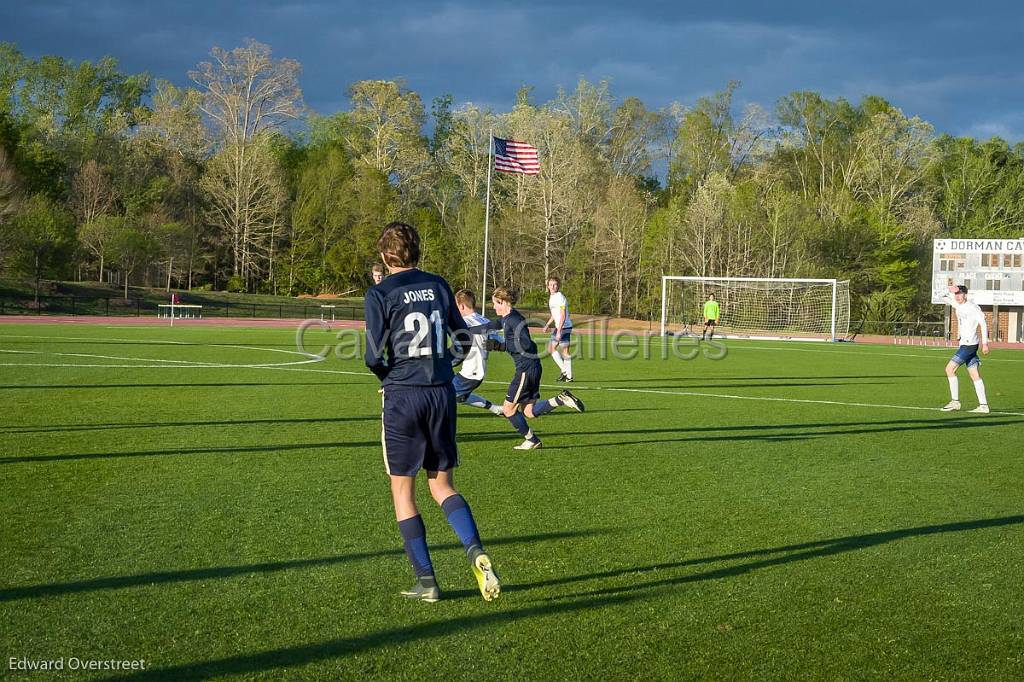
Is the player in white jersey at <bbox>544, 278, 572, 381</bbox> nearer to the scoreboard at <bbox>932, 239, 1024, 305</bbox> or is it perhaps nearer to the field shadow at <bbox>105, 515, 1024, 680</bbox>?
the field shadow at <bbox>105, 515, 1024, 680</bbox>

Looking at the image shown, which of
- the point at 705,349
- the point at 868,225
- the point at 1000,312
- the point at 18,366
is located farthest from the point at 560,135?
the point at 18,366

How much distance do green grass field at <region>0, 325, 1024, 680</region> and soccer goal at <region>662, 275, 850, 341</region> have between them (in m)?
35.1

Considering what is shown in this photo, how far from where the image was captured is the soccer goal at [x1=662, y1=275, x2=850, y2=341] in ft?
157

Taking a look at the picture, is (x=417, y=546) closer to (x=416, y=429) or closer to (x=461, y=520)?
(x=461, y=520)

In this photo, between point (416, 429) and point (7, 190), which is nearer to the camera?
point (416, 429)

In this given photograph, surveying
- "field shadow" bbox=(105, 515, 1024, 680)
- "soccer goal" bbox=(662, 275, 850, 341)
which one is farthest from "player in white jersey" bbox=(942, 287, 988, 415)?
"soccer goal" bbox=(662, 275, 850, 341)

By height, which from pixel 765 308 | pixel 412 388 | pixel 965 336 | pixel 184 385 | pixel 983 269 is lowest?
pixel 184 385

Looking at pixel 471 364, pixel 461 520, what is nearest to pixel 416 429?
pixel 461 520

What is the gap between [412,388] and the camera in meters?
5.23

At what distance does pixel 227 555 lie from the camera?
581 cm

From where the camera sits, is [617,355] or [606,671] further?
[617,355]

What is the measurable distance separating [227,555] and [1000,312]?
52340 mm

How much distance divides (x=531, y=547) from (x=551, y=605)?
3.69 ft

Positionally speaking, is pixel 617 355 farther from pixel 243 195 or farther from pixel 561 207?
pixel 243 195
